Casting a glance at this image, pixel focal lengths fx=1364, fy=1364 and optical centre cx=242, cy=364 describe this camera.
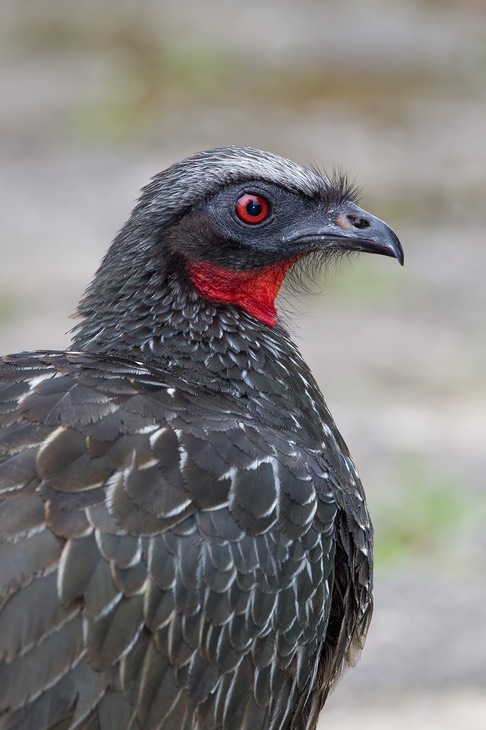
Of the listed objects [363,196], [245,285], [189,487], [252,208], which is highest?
[363,196]

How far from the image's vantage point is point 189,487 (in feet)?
12.8

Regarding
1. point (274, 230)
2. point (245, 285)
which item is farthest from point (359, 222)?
point (245, 285)

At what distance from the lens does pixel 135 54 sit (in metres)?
16.5

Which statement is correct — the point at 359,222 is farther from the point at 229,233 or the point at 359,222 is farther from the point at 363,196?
the point at 363,196

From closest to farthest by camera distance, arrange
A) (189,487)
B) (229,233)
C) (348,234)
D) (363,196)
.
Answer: (189,487) → (229,233) → (348,234) → (363,196)

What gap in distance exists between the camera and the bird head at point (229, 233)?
455 centimetres

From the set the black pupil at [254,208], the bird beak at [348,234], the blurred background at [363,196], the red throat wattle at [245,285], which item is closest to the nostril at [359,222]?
the bird beak at [348,234]

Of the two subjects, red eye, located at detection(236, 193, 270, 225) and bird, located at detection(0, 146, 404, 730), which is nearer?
bird, located at detection(0, 146, 404, 730)

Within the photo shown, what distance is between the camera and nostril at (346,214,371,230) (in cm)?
471

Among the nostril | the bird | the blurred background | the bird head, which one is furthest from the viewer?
the blurred background

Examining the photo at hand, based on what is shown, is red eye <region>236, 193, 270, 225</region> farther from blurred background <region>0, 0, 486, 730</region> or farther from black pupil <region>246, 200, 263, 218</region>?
blurred background <region>0, 0, 486, 730</region>

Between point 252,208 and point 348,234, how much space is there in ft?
1.15

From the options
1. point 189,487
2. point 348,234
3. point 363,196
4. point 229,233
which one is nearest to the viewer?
point 189,487

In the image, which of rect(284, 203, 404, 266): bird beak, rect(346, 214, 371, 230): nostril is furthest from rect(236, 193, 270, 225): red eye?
rect(346, 214, 371, 230): nostril
